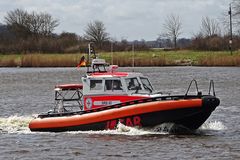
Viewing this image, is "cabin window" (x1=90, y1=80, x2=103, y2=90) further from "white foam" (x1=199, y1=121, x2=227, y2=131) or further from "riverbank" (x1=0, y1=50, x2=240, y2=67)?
"riverbank" (x1=0, y1=50, x2=240, y2=67)

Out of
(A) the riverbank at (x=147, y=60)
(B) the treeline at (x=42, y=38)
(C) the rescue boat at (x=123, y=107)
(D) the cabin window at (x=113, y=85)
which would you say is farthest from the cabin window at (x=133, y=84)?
(B) the treeline at (x=42, y=38)

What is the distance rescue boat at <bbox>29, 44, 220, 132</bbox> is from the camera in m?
22.3

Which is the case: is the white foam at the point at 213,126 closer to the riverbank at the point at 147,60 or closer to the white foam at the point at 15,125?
the white foam at the point at 15,125

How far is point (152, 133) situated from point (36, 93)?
22138 mm

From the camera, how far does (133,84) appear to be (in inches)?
938

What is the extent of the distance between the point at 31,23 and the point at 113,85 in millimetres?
91009

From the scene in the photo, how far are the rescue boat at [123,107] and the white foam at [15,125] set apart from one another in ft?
3.56

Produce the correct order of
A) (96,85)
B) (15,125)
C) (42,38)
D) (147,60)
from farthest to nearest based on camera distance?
(42,38), (147,60), (15,125), (96,85)

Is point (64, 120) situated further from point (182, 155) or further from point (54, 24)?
point (54, 24)

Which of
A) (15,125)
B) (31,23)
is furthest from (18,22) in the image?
(15,125)

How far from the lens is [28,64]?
254 ft

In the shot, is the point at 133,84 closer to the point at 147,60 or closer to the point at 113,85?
the point at 113,85

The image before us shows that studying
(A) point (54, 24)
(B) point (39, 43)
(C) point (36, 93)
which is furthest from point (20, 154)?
(A) point (54, 24)

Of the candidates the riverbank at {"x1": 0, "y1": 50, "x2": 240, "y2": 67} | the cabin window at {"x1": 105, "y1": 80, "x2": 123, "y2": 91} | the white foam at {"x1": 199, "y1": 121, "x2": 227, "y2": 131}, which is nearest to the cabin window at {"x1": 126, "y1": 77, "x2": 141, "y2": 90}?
the cabin window at {"x1": 105, "y1": 80, "x2": 123, "y2": 91}
